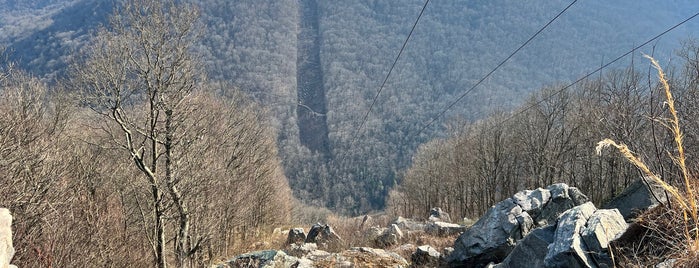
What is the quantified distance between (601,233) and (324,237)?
790 inches

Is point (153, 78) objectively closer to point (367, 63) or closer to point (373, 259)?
point (373, 259)

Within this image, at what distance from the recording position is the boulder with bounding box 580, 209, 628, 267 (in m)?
6.21

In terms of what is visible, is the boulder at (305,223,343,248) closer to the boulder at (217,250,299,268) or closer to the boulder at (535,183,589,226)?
the boulder at (217,250,299,268)

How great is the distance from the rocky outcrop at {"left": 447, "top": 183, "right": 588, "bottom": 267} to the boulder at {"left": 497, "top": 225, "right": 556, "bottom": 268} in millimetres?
2172

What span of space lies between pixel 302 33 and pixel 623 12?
152 m

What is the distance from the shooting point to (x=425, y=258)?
1186 cm

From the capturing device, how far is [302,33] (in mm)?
196625

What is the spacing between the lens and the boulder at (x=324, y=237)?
23266mm

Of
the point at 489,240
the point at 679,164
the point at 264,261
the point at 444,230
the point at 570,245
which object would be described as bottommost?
the point at 444,230

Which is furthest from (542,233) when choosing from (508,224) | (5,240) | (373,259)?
(5,240)

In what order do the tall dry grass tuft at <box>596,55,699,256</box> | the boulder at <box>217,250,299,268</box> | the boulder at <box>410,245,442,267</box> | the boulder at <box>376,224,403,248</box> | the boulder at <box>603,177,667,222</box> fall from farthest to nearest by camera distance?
the boulder at <box>376,224,403,248</box>
the boulder at <box>410,245,442,267</box>
the boulder at <box>217,250,299,268</box>
the boulder at <box>603,177,667,222</box>
the tall dry grass tuft at <box>596,55,699,256</box>

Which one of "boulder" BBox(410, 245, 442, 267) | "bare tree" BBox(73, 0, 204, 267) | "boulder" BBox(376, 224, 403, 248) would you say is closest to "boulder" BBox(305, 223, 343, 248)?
"boulder" BBox(376, 224, 403, 248)

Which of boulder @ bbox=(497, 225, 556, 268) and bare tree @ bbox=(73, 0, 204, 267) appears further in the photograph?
bare tree @ bbox=(73, 0, 204, 267)

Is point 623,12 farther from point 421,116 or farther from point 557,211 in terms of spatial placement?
point 557,211
